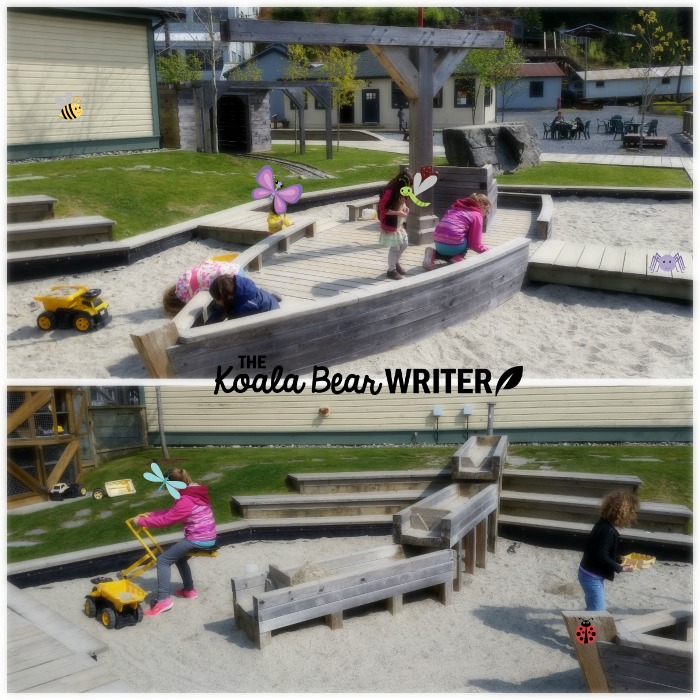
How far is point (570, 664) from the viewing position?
15.0 ft

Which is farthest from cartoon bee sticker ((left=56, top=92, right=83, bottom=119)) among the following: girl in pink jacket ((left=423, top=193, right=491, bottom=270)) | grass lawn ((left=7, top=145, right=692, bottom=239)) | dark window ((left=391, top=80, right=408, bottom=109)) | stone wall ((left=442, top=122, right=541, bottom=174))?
girl in pink jacket ((left=423, top=193, right=491, bottom=270))

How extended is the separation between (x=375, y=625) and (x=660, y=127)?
19.4 m

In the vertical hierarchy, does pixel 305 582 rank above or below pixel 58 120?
below

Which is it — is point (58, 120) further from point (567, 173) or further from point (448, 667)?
point (448, 667)

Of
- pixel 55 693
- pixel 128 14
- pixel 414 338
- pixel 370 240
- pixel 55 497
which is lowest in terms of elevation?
pixel 55 497

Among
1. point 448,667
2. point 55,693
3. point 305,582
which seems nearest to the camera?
point 55,693

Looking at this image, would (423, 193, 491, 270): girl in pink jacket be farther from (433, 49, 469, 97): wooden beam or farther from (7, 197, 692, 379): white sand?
(433, 49, 469, 97): wooden beam

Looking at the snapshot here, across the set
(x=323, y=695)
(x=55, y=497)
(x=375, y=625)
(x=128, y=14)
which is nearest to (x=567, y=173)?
(x=128, y=14)

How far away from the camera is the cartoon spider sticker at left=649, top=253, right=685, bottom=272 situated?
778 cm

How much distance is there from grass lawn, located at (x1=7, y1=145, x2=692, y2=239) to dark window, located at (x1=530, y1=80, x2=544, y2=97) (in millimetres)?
3228

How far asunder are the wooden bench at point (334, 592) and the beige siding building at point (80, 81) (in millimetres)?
9989

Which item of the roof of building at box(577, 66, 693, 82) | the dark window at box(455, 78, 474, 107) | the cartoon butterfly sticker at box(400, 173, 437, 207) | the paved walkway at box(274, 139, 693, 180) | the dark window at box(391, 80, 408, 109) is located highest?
the dark window at box(391, 80, 408, 109)

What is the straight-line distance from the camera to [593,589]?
4746 millimetres

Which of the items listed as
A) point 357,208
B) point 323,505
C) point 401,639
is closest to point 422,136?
point 357,208
